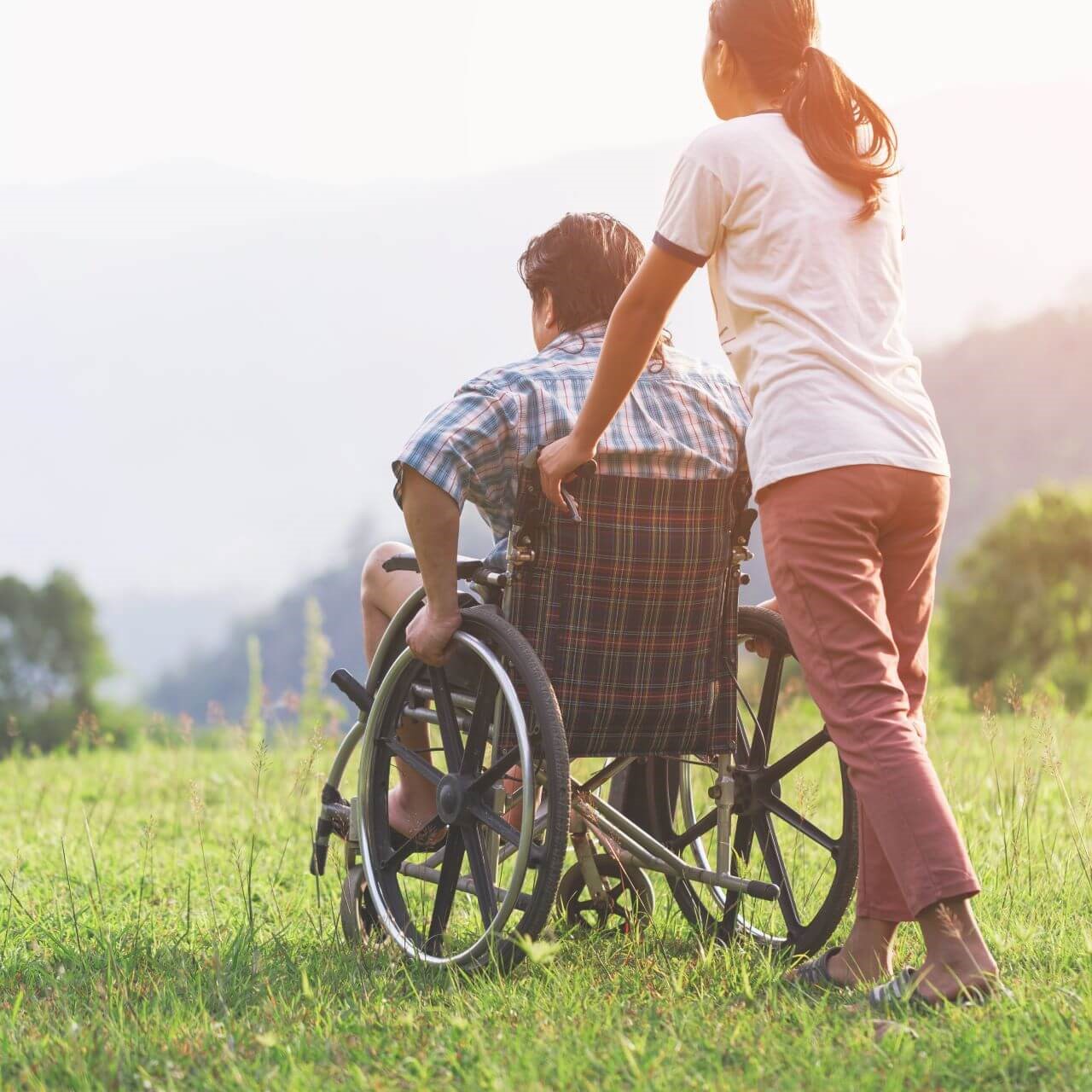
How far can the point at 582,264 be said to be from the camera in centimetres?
251

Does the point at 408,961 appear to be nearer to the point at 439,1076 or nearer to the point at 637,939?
the point at 637,939

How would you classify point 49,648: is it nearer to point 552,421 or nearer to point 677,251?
point 552,421

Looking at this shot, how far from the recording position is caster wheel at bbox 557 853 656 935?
8.69 ft

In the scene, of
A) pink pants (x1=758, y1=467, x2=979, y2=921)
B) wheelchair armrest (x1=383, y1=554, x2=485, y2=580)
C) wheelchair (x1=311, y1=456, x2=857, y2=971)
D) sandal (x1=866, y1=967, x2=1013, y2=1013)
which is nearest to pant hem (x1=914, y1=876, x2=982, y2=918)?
pink pants (x1=758, y1=467, x2=979, y2=921)

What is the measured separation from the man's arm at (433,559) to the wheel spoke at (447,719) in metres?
0.07

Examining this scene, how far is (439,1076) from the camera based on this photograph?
5.96 feet

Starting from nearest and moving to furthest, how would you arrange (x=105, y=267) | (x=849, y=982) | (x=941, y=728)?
(x=849, y=982)
(x=941, y=728)
(x=105, y=267)

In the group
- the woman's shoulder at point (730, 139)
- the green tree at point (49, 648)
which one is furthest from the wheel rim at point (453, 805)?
the green tree at point (49, 648)

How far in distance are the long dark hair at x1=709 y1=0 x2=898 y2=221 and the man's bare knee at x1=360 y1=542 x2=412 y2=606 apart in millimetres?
1115

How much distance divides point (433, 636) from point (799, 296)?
2.76 feet

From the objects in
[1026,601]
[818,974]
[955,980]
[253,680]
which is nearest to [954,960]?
[955,980]

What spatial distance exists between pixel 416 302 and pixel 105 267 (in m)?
15.1

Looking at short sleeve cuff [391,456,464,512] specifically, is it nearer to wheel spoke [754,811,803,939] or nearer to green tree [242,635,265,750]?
wheel spoke [754,811,803,939]

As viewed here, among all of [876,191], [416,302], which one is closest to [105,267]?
[416,302]
